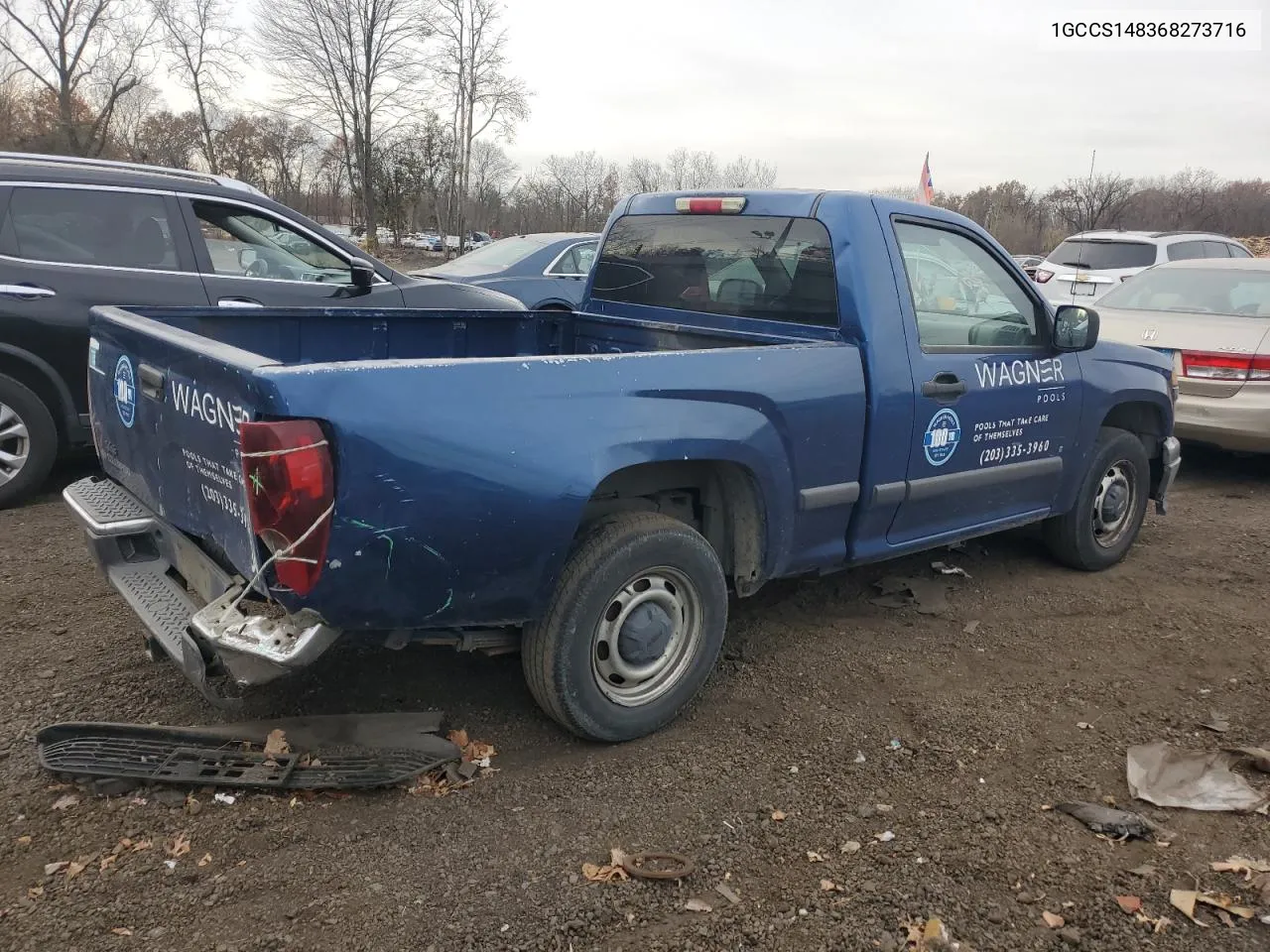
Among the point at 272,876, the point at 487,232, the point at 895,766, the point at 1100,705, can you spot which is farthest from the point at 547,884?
the point at 487,232

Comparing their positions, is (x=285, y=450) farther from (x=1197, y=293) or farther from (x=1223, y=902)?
(x=1197, y=293)

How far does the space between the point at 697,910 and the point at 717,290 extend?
2590 millimetres

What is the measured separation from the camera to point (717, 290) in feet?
13.5

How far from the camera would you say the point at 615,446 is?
2832 millimetres

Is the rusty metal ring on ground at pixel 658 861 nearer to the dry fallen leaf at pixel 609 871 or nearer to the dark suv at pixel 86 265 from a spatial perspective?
the dry fallen leaf at pixel 609 871

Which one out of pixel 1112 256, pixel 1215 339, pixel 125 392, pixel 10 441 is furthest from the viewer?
pixel 1112 256

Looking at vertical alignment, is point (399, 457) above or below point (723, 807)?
above

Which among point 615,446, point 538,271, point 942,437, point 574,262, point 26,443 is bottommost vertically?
point 26,443

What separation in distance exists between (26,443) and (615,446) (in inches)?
164

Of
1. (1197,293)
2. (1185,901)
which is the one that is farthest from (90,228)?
(1197,293)

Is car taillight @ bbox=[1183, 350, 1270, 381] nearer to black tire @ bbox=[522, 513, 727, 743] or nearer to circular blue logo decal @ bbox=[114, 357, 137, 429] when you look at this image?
black tire @ bbox=[522, 513, 727, 743]

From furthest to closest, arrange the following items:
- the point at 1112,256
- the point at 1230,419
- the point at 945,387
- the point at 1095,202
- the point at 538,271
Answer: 1. the point at 1095,202
2. the point at 1112,256
3. the point at 538,271
4. the point at 1230,419
5. the point at 945,387

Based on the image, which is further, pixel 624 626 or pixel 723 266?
pixel 723 266

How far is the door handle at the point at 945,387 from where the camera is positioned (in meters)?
3.73
